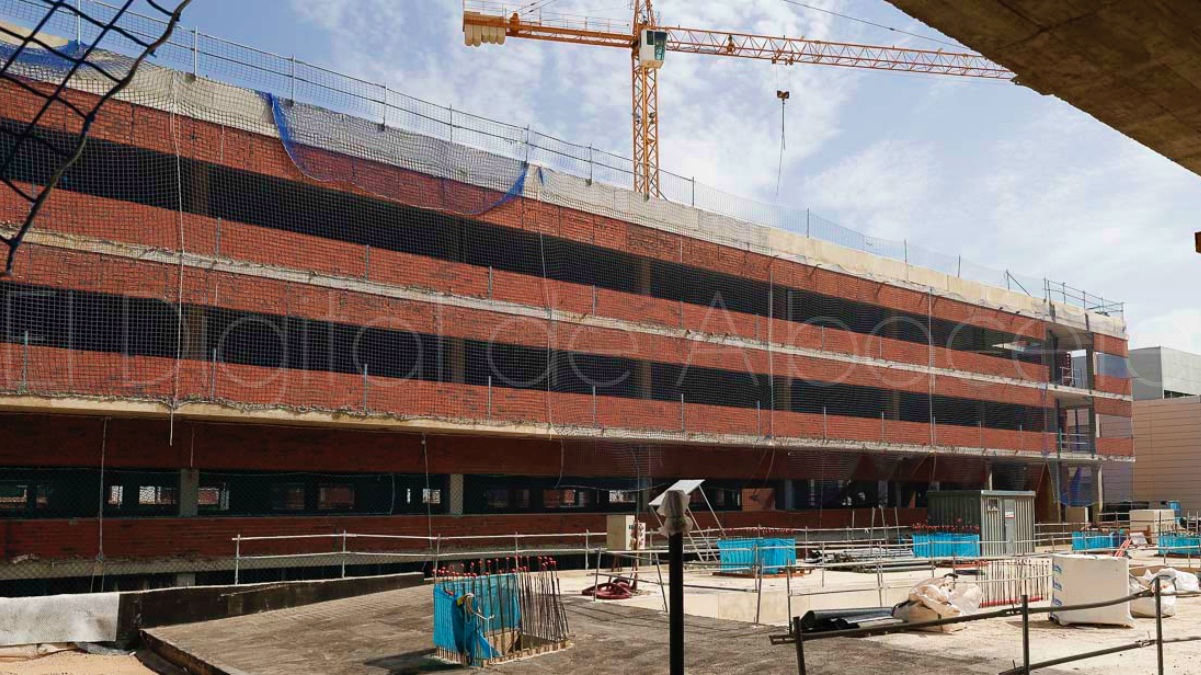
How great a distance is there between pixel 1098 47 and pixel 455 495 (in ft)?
91.8

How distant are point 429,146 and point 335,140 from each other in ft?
10.3

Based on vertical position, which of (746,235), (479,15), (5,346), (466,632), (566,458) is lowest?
(466,632)

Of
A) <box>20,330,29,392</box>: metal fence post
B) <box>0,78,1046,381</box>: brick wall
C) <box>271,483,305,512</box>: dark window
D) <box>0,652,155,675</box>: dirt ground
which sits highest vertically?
<box>0,78,1046,381</box>: brick wall

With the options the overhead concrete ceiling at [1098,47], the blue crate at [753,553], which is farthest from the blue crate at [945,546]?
the overhead concrete ceiling at [1098,47]

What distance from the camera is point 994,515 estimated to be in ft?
115

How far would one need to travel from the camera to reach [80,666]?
17.1m

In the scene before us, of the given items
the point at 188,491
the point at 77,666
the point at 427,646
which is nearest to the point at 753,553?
the point at 427,646

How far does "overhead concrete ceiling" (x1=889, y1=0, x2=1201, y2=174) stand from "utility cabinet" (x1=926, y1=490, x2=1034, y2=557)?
29.4 m

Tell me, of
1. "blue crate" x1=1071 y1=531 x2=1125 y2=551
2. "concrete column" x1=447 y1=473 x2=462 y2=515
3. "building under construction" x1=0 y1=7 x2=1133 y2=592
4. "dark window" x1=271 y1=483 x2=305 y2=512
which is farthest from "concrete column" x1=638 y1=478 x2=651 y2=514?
"blue crate" x1=1071 y1=531 x2=1125 y2=551

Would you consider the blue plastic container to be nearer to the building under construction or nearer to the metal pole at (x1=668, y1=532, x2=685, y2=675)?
the building under construction

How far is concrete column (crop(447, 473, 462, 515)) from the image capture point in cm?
3209

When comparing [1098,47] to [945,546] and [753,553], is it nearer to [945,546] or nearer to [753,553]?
[753,553]

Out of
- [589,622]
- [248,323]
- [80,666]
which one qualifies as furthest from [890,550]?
[80,666]

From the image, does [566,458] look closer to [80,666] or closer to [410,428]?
[410,428]
